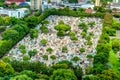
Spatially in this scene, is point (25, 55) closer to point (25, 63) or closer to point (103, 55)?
point (25, 63)

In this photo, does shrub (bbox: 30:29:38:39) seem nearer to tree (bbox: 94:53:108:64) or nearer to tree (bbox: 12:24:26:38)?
tree (bbox: 12:24:26:38)

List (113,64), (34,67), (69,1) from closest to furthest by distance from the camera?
(34,67), (113,64), (69,1)

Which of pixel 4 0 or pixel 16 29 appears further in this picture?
pixel 4 0

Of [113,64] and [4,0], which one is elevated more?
[4,0]

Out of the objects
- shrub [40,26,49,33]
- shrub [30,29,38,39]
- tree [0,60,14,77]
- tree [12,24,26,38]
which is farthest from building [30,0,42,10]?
tree [0,60,14,77]

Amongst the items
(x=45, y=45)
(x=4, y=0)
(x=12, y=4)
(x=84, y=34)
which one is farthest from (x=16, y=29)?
(x=4, y=0)

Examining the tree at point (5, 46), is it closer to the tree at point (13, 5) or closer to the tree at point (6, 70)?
the tree at point (6, 70)

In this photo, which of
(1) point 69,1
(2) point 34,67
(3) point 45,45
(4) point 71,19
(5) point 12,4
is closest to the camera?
(2) point 34,67

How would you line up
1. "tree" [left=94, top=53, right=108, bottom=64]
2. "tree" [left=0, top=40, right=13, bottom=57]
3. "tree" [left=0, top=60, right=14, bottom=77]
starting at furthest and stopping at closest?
1. "tree" [left=0, top=40, right=13, bottom=57]
2. "tree" [left=94, top=53, right=108, bottom=64]
3. "tree" [left=0, top=60, right=14, bottom=77]

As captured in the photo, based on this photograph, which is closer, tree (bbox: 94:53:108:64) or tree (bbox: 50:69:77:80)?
tree (bbox: 50:69:77:80)

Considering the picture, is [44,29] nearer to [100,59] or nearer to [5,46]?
[5,46]

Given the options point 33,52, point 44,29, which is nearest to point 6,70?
point 33,52
